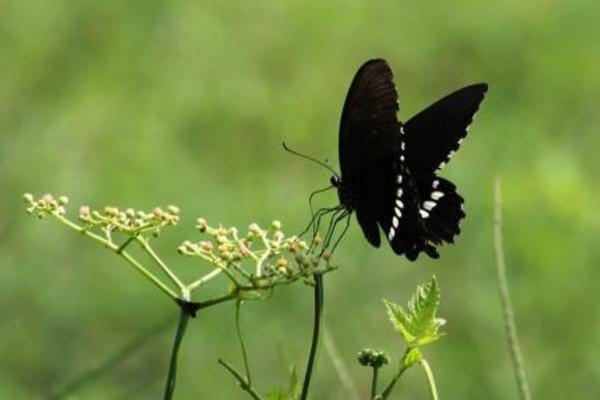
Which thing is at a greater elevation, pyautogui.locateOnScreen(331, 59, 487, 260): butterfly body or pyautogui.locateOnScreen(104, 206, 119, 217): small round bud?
pyautogui.locateOnScreen(331, 59, 487, 260): butterfly body

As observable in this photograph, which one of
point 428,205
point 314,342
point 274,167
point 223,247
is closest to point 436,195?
point 428,205

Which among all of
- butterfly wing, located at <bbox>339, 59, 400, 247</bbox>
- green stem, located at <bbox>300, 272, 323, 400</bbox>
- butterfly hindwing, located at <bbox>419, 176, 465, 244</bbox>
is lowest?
green stem, located at <bbox>300, 272, 323, 400</bbox>

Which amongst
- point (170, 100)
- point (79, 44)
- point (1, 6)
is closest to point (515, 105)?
point (170, 100)

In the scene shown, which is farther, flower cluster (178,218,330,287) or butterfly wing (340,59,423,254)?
butterfly wing (340,59,423,254)

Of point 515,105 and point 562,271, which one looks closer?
point 562,271

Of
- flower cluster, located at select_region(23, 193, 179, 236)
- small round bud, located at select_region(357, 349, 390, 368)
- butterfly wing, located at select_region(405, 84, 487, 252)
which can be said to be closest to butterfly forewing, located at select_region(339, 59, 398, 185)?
butterfly wing, located at select_region(405, 84, 487, 252)

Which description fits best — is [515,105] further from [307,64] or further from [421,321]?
[421,321]

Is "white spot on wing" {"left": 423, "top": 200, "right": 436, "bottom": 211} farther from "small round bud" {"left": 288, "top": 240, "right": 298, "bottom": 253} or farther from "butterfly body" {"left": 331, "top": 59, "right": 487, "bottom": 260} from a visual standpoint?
"small round bud" {"left": 288, "top": 240, "right": 298, "bottom": 253}
